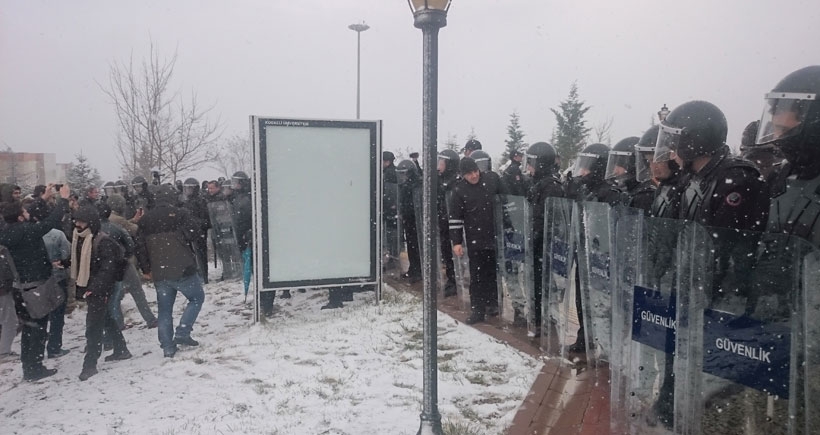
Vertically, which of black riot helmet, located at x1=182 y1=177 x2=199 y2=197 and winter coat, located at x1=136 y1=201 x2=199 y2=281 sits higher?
black riot helmet, located at x1=182 y1=177 x2=199 y2=197

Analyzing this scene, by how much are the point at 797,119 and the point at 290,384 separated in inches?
171

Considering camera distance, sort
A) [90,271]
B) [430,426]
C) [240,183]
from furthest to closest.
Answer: [240,183], [90,271], [430,426]

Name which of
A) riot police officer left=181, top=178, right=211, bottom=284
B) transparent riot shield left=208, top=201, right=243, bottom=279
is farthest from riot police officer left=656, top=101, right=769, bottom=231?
riot police officer left=181, top=178, right=211, bottom=284

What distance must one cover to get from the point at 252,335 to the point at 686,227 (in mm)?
5360

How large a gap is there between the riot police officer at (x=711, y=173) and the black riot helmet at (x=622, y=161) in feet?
4.65

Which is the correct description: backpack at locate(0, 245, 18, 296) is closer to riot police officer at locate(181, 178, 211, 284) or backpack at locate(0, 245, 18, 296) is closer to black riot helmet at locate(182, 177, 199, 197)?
riot police officer at locate(181, 178, 211, 284)

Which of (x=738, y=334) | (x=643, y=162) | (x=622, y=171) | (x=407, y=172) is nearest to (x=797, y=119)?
(x=738, y=334)

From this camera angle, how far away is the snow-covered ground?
14.6 feet

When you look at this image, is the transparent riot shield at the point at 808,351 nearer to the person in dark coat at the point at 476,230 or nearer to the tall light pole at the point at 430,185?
the tall light pole at the point at 430,185

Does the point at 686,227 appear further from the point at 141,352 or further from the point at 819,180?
the point at 141,352

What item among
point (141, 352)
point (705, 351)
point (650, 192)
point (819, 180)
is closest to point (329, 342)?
point (141, 352)

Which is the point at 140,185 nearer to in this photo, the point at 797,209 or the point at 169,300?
the point at 169,300

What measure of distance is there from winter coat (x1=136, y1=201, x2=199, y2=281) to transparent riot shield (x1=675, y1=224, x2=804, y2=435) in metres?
5.51

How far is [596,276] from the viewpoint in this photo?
15.1ft
